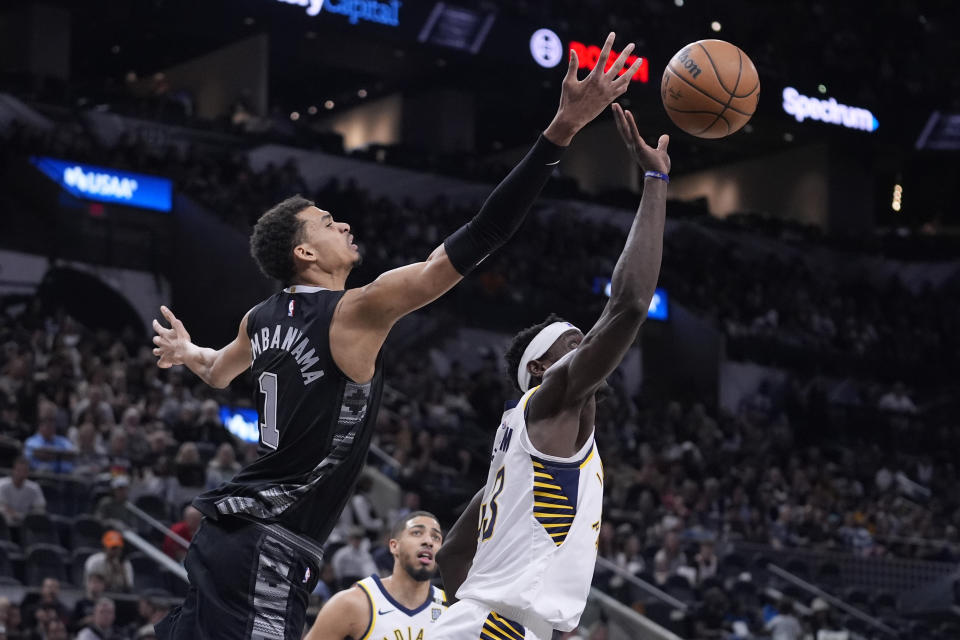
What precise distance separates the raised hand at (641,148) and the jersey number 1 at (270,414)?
4.87 feet

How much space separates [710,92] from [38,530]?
875 cm

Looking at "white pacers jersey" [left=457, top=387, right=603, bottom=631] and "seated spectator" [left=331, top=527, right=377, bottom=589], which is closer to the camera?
"white pacers jersey" [left=457, top=387, right=603, bottom=631]

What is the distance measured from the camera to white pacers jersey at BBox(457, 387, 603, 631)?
4.38 m

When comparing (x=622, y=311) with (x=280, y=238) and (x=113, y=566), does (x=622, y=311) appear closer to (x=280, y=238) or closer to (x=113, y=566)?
(x=280, y=238)

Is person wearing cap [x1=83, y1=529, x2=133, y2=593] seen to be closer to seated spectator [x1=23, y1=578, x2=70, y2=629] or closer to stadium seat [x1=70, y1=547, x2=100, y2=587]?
stadium seat [x1=70, y1=547, x2=100, y2=587]

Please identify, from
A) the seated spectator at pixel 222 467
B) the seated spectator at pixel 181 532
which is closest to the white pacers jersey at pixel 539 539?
the seated spectator at pixel 181 532

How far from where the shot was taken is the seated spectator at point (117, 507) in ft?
39.9

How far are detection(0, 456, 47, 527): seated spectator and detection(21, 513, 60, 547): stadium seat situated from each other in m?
0.10

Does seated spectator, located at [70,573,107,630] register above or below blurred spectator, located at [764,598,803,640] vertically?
above

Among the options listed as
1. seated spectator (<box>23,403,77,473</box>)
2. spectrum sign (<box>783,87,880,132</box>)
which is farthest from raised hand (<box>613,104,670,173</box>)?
spectrum sign (<box>783,87,880,132</box>)

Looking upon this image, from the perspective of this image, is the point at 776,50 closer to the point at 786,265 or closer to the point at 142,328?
the point at 786,265

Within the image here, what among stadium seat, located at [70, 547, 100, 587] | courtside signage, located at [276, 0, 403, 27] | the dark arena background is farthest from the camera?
courtside signage, located at [276, 0, 403, 27]

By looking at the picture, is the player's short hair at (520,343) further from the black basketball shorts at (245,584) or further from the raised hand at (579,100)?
the black basketball shorts at (245,584)

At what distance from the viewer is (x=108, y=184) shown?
22.2m
